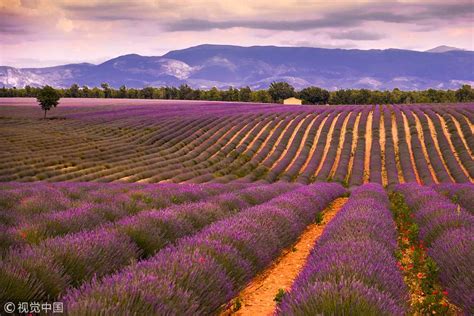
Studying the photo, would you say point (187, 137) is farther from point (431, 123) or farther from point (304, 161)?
point (431, 123)

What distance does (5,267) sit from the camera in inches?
144

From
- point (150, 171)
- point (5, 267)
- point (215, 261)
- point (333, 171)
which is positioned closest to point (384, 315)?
point (215, 261)

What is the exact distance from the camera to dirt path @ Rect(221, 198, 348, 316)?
5.01 metres

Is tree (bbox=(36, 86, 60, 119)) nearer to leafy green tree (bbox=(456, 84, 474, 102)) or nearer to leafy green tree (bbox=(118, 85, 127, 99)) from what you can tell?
leafy green tree (bbox=(118, 85, 127, 99))

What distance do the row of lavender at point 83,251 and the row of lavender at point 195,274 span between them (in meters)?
0.41

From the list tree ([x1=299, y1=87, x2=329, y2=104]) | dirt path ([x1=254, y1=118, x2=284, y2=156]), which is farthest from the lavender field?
tree ([x1=299, y1=87, x2=329, y2=104])

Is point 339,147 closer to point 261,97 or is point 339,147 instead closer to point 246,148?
point 246,148

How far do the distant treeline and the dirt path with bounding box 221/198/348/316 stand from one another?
80.4 meters

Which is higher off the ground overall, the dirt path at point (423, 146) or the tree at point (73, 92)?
the tree at point (73, 92)

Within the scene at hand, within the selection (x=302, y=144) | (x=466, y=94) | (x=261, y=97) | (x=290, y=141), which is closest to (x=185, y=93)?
(x=261, y=97)

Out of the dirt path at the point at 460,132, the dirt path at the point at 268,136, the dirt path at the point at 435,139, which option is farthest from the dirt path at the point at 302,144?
the dirt path at the point at 460,132

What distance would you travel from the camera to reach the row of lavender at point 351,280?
9.55 ft

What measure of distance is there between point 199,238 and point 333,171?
26473mm

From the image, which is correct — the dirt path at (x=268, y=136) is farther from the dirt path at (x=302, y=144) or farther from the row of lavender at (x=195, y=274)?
the row of lavender at (x=195, y=274)
